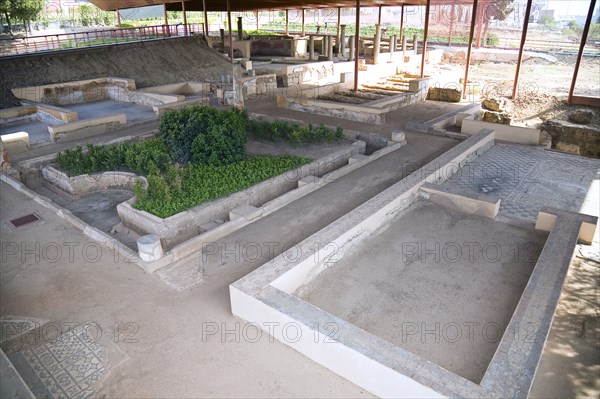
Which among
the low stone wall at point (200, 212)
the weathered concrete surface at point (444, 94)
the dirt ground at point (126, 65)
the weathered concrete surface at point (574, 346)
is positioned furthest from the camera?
the weathered concrete surface at point (444, 94)

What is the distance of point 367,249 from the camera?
20.4 feet

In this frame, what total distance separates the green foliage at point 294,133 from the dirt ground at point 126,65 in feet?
30.1

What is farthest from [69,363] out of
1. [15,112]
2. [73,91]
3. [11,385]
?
[73,91]

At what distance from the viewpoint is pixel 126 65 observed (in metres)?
18.2

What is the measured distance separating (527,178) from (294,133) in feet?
17.2

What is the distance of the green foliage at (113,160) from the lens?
8719mm

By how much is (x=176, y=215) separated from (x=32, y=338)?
8.27 feet

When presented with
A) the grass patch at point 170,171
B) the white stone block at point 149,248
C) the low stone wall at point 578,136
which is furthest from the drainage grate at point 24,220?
the low stone wall at point 578,136

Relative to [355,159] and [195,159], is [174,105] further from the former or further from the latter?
[355,159]

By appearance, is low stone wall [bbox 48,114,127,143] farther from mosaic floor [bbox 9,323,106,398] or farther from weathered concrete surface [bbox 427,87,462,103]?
weathered concrete surface [bbox 427,87,462,103]

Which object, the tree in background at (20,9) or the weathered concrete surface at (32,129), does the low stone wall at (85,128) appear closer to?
the weathered concrete surface at (32,129)

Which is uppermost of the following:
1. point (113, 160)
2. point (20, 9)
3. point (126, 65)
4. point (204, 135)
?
point (20, 9)

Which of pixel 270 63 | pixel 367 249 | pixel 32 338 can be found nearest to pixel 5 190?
pixel 32 338

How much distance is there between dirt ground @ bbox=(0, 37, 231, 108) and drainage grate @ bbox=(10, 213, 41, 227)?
30.5 feet
